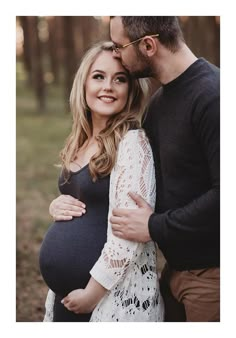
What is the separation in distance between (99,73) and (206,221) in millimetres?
701

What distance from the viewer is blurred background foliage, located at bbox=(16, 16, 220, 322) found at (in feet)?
9.29

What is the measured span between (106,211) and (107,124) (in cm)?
35

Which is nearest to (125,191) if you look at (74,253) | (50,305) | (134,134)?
(134,134)

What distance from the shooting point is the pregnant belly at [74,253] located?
2035 millimetres

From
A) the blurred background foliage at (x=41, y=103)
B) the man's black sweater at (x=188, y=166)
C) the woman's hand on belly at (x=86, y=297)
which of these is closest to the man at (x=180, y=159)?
the man's black sweater at (x=188, y=166)

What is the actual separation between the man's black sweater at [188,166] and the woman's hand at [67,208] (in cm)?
30

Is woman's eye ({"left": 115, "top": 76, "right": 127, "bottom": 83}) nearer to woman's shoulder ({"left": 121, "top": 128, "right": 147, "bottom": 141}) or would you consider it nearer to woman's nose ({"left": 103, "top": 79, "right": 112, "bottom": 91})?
woman's nose ({"left": 103, "top": 79, "right": 112, "bottom": 91})

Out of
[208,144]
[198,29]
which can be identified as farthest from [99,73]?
[198,29]

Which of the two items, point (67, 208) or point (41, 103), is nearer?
point (67, 208)

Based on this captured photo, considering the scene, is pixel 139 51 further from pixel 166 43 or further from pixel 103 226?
pixel 103 226

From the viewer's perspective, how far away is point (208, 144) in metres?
1.84

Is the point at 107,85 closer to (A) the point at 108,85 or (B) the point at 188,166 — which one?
(A) the point at 108,85

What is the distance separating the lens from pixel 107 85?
2.03 metres

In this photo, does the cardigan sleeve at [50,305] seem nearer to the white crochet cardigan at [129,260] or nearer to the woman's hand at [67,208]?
the white crochet cardigan at [129,260]
